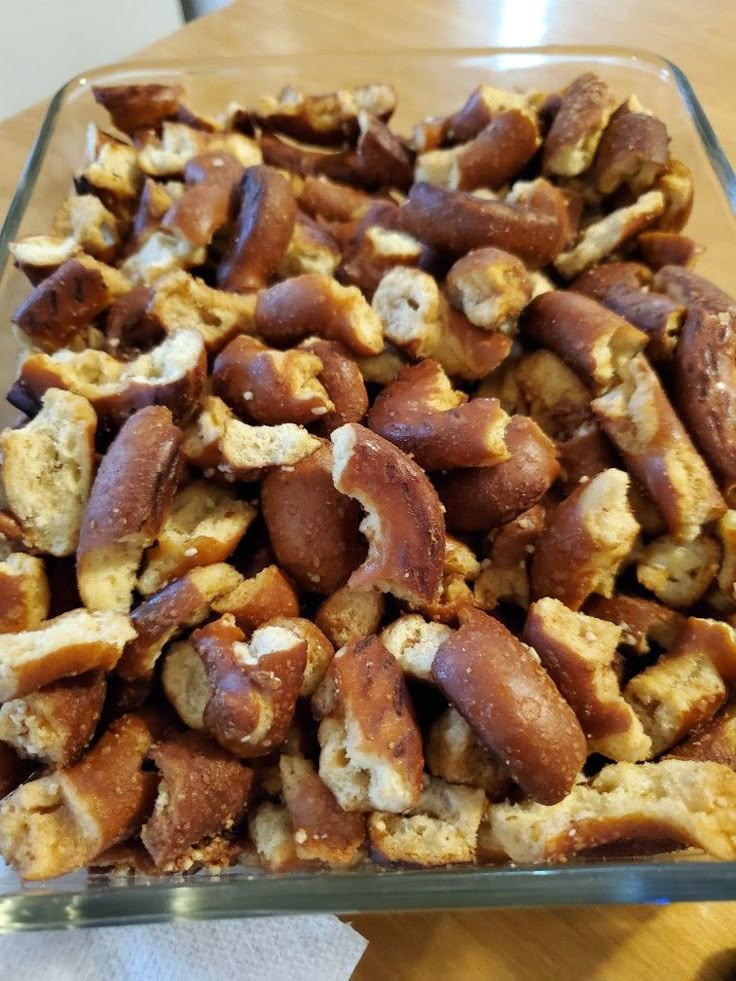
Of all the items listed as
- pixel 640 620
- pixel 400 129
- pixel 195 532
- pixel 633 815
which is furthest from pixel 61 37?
pixel 633 815

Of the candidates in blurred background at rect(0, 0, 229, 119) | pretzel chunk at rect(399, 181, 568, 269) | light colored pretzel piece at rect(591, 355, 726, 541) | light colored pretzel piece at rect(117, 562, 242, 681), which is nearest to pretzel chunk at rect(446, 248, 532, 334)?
pretzel chunk at rect(399, 181, 568, 269)

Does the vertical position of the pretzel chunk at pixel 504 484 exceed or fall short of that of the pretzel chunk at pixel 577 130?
it falls short

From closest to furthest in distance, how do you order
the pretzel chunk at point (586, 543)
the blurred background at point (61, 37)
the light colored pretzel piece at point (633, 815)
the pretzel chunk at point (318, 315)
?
the light colored pretzel piece at point (633, 815) → the pretzel chunk at point (586, 543) → the pretzel chunk at point (318, 315) → the blurred background at point (61, 37)

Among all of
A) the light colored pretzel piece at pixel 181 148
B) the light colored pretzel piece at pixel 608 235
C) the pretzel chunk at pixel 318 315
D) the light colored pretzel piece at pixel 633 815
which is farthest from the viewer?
the light colored pretzel piece at pixel 181 148

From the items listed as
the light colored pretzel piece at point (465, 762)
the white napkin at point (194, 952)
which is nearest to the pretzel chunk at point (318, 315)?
the light colored pretzel piece at point (465, 762)

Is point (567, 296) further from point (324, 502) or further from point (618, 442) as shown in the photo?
point (324, 502)

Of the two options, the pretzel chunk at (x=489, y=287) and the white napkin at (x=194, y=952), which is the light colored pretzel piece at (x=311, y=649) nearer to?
the white napkin at (x=194, y=952)

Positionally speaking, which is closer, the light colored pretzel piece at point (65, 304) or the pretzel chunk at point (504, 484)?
the pretzel chunk at point (504, 484)
